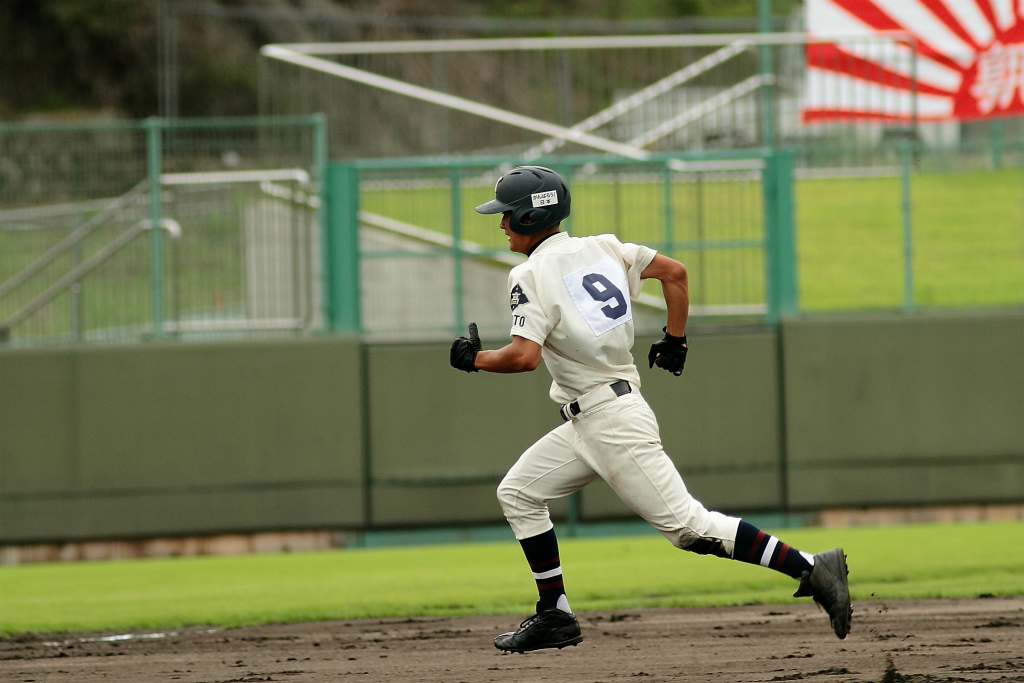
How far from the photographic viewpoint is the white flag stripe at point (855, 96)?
11320 mm

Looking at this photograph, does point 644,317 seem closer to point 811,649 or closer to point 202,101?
point 811,649

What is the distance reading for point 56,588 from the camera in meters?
9.05

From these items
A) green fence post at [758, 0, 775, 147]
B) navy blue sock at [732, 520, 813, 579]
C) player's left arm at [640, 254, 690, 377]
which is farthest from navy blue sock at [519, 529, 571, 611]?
green fence post at [758, 0, 775, 147]

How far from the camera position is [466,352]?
535 centimetres

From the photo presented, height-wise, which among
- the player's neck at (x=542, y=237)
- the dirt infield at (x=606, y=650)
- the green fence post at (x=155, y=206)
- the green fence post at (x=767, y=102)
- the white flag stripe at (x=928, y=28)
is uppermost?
the white flag stripe at (x=928, y=28)

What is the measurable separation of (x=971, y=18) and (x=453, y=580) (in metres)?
7.18

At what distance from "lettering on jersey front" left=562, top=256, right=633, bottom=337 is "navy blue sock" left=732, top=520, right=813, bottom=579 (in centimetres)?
102

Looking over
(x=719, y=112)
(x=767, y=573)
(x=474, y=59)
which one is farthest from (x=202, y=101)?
(x=767, y=573)

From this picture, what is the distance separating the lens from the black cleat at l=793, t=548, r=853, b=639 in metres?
5.25

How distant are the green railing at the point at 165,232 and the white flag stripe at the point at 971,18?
5.85 m

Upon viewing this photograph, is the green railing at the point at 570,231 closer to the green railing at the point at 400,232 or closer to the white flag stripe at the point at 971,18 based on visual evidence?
the green railing at the point at 400,232

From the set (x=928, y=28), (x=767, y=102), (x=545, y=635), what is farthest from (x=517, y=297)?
(x=928, y=28)

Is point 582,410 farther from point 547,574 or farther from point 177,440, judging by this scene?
point 177,440

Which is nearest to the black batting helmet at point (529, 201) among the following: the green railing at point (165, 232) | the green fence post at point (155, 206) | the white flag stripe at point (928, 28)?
the green railing at point (165, 232)
